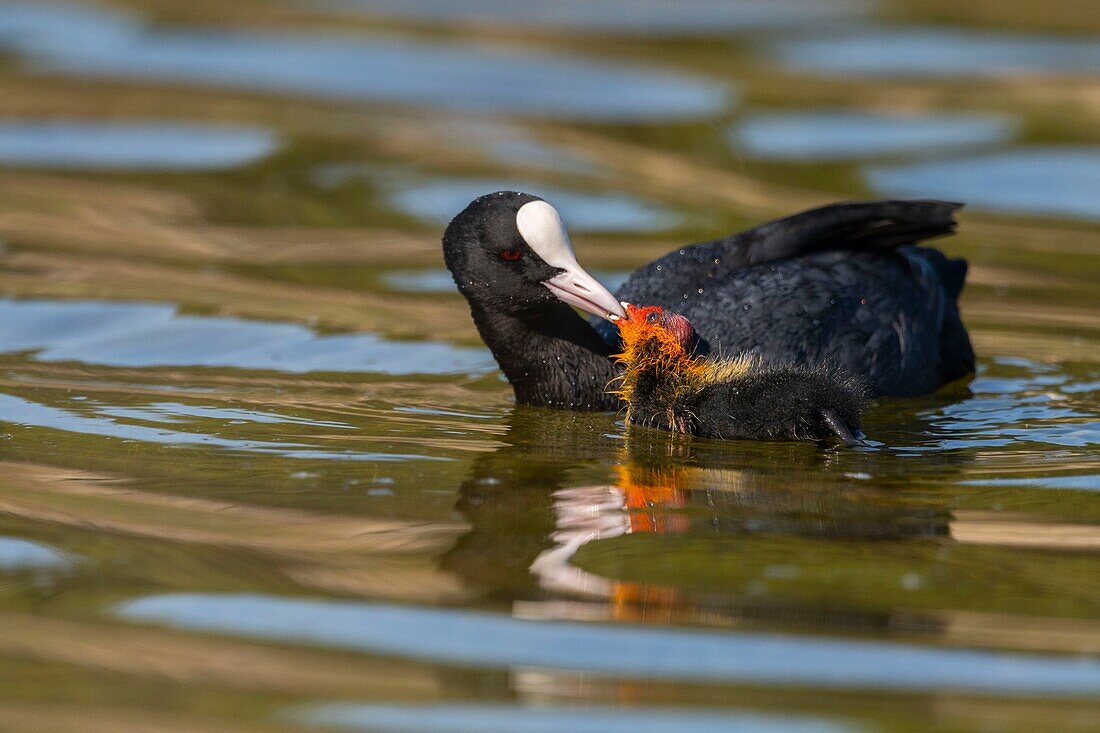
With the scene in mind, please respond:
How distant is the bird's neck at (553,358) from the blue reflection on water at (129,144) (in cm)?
499

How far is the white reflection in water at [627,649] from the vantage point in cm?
353

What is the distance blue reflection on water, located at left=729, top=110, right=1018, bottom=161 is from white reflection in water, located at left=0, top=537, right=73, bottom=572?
703 cm

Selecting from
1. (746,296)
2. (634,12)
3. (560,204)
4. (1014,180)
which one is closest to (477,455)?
(746,296)

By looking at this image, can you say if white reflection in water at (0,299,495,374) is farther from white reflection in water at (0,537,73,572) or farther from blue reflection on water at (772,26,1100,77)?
blue reflection on water at (772,26,1100,77)

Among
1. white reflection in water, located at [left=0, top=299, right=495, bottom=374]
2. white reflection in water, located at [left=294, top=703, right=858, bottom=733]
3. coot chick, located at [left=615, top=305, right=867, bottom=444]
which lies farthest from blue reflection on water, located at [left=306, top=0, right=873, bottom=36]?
white reflection in water, located at [left=294, top=703, right=858, bottom=733]

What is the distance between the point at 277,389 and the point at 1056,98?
724 centimetres

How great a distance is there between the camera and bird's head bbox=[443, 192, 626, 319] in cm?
576

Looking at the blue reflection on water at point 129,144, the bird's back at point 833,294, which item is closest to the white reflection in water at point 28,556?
the bird's back at point 833,294

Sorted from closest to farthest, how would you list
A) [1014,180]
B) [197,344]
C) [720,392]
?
[720,392] → [197,344] → [1014,180]

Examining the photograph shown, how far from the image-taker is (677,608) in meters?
3.95

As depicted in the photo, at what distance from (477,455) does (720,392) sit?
783 mm

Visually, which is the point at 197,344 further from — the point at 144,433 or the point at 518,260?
the point at 518,260

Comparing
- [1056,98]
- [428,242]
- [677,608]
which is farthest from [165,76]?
[677,608]

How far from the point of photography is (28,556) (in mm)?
4418
